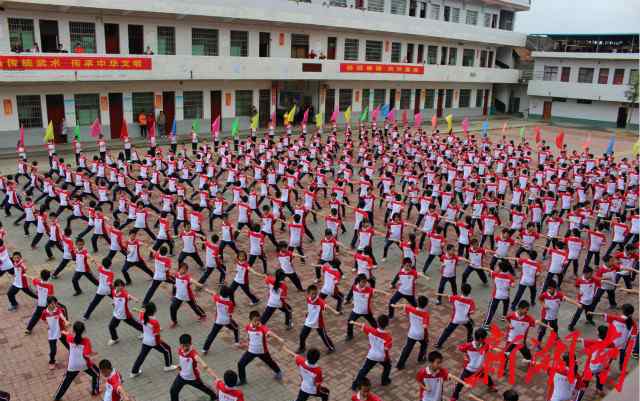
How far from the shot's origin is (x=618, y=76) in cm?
3856

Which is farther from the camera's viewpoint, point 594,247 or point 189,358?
point 594,247

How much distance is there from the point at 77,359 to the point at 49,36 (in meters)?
20.1

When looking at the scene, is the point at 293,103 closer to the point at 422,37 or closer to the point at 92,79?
the point at 422,37

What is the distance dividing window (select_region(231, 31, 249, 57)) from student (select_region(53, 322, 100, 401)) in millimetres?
23757

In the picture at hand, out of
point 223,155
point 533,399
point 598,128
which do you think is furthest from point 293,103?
point 533,399

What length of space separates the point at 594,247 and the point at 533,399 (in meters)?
5.34

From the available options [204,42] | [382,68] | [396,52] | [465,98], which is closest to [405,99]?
[396,52]

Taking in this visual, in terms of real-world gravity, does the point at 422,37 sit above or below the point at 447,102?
above

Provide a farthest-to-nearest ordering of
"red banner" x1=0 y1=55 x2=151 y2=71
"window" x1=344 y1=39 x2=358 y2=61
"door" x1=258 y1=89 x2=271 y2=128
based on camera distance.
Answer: "window" x1=344 y1=39 x2=358 y2=61, "door" x1=258 y1=89 x2=271 y2=128, "red banner" x1=0 y1=55 x2=151 y2=71

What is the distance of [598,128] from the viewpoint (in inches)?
1553

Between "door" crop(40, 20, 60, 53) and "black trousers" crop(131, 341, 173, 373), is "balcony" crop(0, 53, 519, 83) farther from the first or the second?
"black trousers" crop(131, 341, 173, 373)

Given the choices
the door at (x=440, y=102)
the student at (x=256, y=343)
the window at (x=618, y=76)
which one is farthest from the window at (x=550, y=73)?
the student at (x=256, y=343)

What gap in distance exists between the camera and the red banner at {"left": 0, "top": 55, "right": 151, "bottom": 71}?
20.7 metres

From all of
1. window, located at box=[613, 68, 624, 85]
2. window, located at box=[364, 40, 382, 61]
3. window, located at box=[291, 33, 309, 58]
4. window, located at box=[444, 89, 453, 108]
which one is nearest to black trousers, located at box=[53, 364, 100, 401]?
window, located at box=[291, 33, 309, 58]
